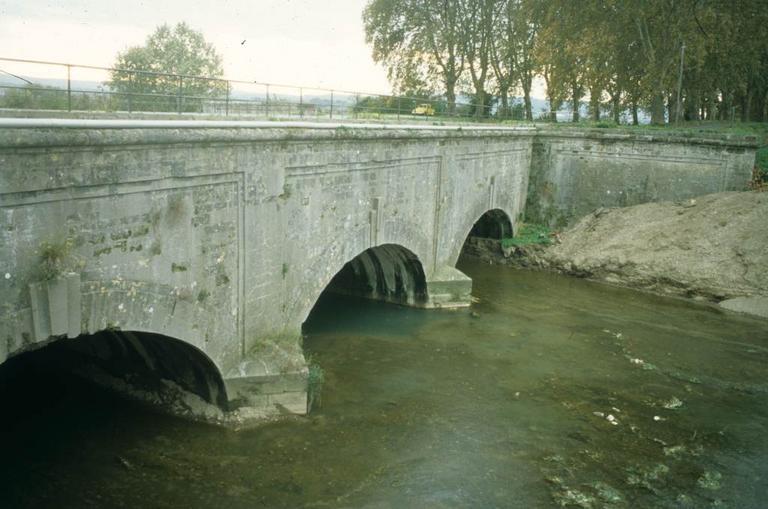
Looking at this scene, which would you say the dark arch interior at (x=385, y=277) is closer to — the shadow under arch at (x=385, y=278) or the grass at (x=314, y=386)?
the shadow under arch at (x=385, y=278)

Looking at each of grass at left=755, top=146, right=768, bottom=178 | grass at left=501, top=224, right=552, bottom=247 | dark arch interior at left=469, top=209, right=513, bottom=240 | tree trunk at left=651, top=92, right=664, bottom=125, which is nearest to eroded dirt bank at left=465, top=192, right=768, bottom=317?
grass at left=501, top=224, right=552, bottom=247

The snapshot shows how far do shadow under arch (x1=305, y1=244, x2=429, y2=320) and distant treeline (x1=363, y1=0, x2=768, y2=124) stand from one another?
12.0m

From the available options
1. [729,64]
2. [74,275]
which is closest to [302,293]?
[74,275]

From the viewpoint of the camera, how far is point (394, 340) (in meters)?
15.0

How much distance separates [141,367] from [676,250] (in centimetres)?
1594

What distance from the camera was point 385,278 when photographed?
1756 centimetres

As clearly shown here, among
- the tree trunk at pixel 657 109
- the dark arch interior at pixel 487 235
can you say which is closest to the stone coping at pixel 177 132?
the dark arch interior at pixel 487 235

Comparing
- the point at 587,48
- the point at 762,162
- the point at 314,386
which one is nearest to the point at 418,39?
the point at 587,48

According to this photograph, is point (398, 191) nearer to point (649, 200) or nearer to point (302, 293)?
point (302, 293)

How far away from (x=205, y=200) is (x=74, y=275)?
A: 2290 mm

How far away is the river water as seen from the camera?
9.00m

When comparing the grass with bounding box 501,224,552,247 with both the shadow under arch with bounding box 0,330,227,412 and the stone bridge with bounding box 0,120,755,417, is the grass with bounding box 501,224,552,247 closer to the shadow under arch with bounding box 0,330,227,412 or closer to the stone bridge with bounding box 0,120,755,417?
the stone bridge with bounding box 0,120,755,417

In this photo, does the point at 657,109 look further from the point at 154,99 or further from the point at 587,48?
the point at 154,99

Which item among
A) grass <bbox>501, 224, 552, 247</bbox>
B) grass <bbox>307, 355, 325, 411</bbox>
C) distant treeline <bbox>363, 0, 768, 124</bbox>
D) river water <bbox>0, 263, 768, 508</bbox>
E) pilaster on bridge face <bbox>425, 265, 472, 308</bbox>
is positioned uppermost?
distant treeline <bbox>363, 0, 768, 124</bbox>
